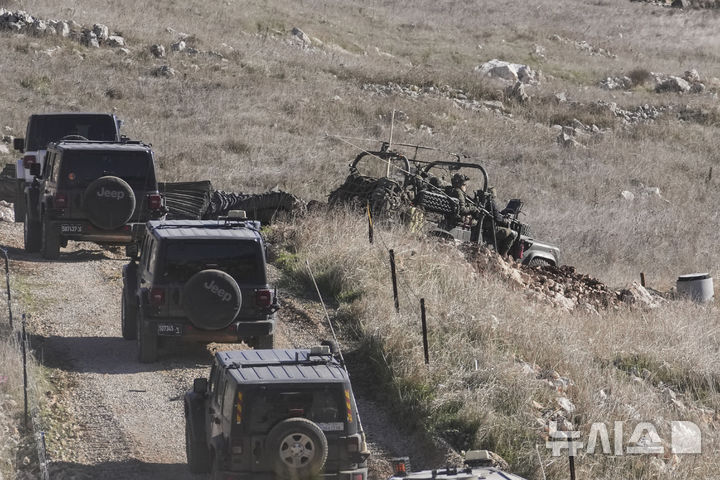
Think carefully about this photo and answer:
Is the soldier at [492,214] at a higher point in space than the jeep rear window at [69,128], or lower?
lower

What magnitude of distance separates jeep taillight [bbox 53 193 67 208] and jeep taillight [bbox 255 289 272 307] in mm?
5823

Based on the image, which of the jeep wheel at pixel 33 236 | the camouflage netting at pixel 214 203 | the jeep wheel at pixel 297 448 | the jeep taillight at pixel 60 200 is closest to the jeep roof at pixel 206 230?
the jeep wheel at pixel 297 448

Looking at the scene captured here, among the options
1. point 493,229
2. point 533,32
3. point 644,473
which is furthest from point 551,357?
point 533,32

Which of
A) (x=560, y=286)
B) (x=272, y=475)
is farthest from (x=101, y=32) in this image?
(x=272, y=475)

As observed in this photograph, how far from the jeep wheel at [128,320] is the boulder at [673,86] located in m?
41.1

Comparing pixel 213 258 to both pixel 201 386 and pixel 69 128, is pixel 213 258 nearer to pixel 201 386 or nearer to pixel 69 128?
pixel 201 386

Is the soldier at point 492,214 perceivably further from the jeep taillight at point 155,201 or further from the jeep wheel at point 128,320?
the jeep wheel at point 128,320

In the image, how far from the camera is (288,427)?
8.01 metres

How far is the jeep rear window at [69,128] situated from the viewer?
2047 cm

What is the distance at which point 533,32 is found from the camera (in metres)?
60.8

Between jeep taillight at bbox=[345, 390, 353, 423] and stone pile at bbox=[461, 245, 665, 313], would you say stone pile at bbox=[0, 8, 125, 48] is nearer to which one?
stone pile at bbox=[461, 245, 665, 313]

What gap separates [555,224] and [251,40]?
22325mm

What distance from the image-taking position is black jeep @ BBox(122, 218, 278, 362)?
11750 mm

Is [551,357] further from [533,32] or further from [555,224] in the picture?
[533,32]
